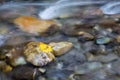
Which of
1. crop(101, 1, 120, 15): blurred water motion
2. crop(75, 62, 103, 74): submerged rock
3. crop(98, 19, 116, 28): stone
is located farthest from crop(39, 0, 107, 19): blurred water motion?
crop(75, 62, 103, 74): submerged rock

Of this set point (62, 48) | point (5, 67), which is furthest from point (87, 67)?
point (5, 67)

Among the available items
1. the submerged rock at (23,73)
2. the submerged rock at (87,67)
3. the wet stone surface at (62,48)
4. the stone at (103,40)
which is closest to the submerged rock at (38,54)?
the wet stone surface at (62,48)

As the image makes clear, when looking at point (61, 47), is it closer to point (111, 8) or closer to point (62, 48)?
point (62, 48)

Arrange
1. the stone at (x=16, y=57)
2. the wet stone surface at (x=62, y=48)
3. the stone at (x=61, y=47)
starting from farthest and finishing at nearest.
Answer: the stone at (x=61, y=47), the stone at (x=16, y=57), the wet stone surface at (x=62, y=48)

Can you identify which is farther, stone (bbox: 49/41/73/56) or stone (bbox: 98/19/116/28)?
stone (bbox: 98/19/116/28)

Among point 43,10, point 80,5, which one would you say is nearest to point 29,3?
point 43,10

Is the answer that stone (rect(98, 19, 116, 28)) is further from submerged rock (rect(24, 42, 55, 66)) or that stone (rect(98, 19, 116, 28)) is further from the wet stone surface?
submerged rock (rect(24, 42, 55, 66))

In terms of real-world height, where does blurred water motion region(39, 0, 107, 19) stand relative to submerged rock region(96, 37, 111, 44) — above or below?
above

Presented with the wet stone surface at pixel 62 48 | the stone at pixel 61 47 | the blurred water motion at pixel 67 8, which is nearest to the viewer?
the wet stone surface at pixel 62 48

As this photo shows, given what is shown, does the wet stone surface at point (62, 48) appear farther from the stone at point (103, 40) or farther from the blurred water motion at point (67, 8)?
the blurred water motion at point (67, 8)
